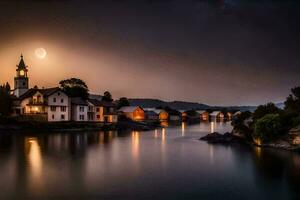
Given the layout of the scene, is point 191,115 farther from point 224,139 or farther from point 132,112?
point 224,139

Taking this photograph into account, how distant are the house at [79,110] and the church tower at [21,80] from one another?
14487 mm

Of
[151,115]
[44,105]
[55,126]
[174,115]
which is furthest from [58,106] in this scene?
[174,115]

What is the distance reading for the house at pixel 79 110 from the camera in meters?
80.7

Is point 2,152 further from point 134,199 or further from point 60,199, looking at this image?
point 134,199

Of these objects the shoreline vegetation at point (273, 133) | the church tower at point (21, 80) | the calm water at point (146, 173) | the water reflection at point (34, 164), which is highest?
the church tower at point (21, 80)

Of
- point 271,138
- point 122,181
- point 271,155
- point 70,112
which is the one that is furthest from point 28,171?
point 70,112

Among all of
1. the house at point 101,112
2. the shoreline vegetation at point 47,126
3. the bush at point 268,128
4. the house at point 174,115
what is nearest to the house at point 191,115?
the house at point 174,115

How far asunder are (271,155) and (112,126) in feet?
160

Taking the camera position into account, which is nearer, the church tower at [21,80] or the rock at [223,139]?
the rock at [223,139]

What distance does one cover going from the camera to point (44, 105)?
2879 inches

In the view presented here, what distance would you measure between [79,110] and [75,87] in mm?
14046

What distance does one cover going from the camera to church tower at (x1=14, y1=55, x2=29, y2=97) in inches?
3322

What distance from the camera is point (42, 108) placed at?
73375 mm

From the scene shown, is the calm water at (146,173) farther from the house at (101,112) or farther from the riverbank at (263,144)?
the house at (101,112)
